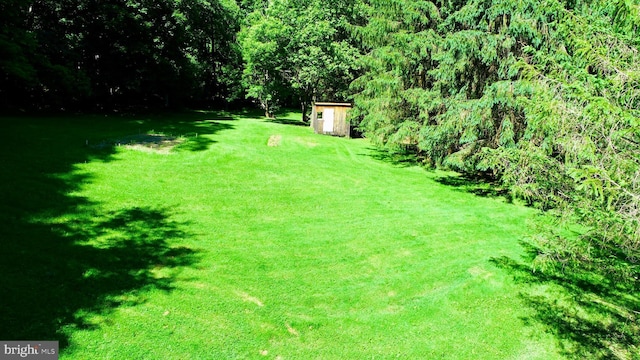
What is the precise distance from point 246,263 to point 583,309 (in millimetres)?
6266

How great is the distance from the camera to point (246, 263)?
7.15 m

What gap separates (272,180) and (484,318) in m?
8.28

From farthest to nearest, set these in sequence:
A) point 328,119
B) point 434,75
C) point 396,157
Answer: point 328,119 < point 396,157 < point 434,75

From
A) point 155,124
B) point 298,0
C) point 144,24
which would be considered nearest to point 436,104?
point 155,124

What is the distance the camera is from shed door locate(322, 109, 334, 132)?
24.1m

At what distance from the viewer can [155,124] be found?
21.1 m

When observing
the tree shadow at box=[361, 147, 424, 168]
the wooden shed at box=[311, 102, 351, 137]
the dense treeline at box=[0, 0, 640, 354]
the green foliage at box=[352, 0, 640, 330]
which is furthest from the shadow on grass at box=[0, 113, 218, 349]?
the wooden shed at box=[311, 102, 351, 137]

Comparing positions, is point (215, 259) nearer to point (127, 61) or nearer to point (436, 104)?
point (436, 104)

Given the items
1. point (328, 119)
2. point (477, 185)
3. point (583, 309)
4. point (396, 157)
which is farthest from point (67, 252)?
point (328, 119)

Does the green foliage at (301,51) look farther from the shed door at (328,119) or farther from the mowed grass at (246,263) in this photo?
the mowed grass at (246,263)

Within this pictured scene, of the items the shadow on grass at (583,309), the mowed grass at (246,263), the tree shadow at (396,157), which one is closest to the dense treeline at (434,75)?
the shadow on grass at (583,309)

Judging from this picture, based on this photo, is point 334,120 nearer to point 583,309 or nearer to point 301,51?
point 301,51

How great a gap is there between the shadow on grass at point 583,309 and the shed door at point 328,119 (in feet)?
56.6

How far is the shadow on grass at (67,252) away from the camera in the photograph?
5.07 meters
